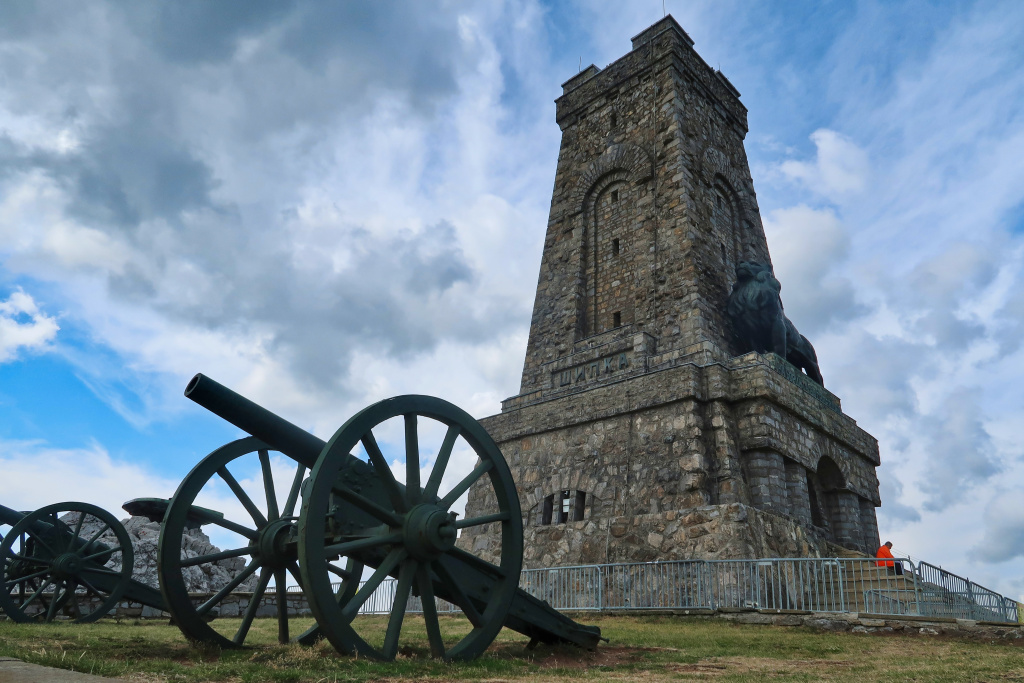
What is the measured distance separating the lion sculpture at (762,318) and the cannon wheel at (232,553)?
10455 mm

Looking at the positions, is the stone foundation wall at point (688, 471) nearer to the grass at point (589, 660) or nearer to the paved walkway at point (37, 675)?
the grass at point (589, 660)

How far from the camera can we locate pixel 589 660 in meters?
5.61

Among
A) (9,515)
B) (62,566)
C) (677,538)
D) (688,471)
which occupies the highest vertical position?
(688,471)

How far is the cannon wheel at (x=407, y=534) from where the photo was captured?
165 inches

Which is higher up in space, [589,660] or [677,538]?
[677,538]

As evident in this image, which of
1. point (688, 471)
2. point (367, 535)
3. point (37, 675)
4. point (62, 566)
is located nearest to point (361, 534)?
point (367, 535)

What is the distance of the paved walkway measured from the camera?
2719 millimetres

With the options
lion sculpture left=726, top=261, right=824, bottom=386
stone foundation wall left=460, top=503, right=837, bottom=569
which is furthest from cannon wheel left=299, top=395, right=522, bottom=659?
lion sculpture left=726, top=261, right=824, bottom=386

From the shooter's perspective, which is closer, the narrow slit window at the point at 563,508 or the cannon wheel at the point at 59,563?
the cannon wheel at the point at 59,563

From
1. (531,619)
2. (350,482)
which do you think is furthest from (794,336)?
(350,482)

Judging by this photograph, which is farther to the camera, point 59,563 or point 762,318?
point 762,318

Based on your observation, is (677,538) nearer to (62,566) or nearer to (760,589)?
(760,589)

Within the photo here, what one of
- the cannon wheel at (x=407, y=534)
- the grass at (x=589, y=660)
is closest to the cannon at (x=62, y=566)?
the grass at (x=589, y=660)

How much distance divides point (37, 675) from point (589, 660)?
3911mm
